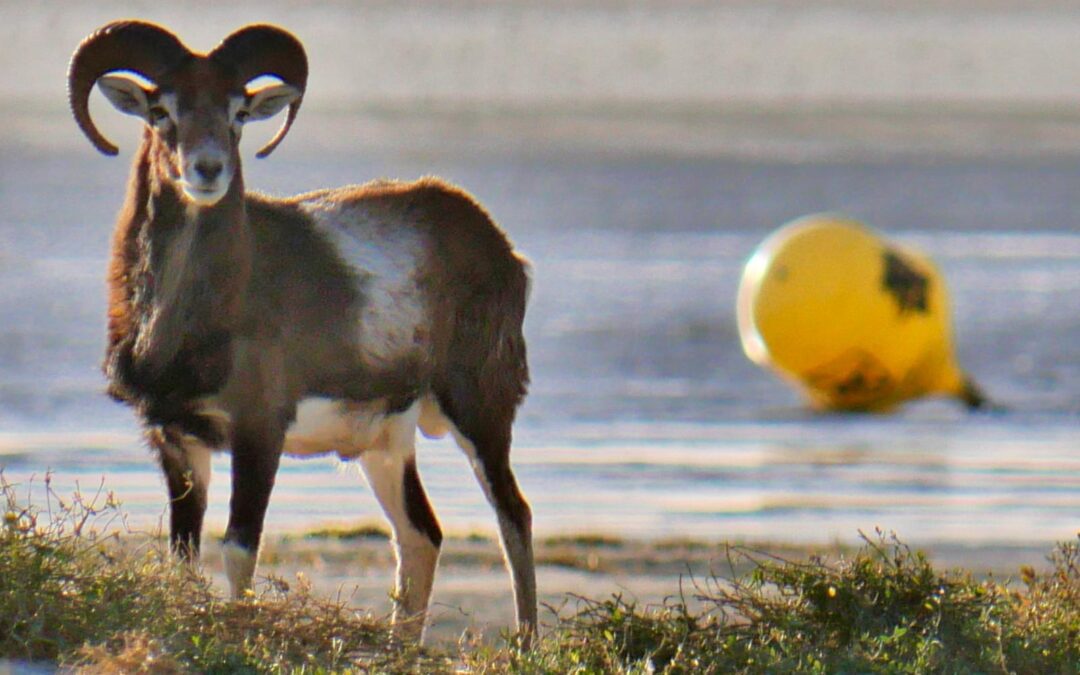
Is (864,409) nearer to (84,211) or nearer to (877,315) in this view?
(877,315)

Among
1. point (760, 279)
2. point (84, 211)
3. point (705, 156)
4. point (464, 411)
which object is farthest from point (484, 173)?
point (464, 411)

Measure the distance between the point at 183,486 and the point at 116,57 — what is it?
172 centimetres

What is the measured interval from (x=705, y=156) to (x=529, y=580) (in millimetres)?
52815

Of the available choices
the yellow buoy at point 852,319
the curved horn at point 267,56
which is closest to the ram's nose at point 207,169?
the curved horn at point 267,56

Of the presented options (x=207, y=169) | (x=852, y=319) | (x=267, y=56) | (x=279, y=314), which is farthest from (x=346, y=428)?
(x=852, y=319)

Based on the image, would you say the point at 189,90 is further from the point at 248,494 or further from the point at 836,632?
the point at 836,632

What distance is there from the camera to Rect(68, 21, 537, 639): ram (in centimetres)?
782

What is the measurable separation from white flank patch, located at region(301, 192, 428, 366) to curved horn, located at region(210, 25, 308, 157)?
16.5 inches

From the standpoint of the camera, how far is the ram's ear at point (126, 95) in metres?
7.95

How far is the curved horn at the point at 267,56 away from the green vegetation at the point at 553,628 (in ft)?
6.38

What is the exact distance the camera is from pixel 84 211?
36.9 meters

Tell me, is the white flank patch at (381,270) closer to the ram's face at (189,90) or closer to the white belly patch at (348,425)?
the white belly patch at (348,425)

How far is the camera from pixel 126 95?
806 cm

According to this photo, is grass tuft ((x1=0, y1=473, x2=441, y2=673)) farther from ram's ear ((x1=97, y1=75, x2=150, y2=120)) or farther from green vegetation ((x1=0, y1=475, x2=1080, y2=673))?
ram's ear ((x1=97, y1=75, x2=150, y2=120))
